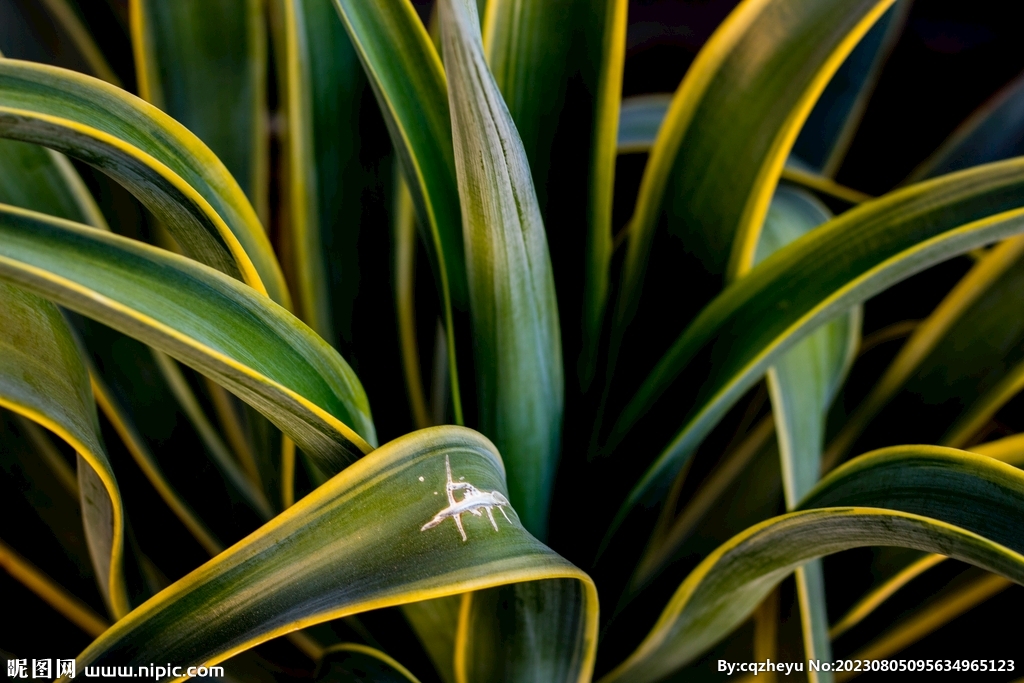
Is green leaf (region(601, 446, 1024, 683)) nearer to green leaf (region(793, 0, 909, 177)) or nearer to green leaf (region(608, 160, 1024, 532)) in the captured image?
green leaf (region(608, 160, 1024, 532))

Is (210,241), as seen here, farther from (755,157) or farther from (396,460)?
(755,157)

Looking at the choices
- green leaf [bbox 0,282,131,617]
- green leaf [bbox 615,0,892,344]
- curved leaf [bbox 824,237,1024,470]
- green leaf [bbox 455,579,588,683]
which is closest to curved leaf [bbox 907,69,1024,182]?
curved leaf [bbox 824,237,1024,470]

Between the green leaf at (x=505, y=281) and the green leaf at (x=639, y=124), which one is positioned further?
the green leaf at (x=639, y=124)

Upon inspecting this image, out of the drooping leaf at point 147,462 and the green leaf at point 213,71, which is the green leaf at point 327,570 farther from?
the green leaf at point 213,71

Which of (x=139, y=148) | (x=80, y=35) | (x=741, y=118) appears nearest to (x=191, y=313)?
(x=139, y=148)

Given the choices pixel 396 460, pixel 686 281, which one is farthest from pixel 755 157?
pixel 396 460

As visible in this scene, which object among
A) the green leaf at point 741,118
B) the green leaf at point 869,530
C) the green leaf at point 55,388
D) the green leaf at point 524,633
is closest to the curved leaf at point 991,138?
the green leaf at point 741,118

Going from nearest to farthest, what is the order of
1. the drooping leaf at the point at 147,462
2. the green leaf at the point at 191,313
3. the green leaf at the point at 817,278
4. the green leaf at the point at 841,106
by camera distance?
the green leaf at the point at 191,313 → the green leaf at the point at 817,278 → the drooping leaf at the point at 147,462 → the green leaf at the point at 841,106
